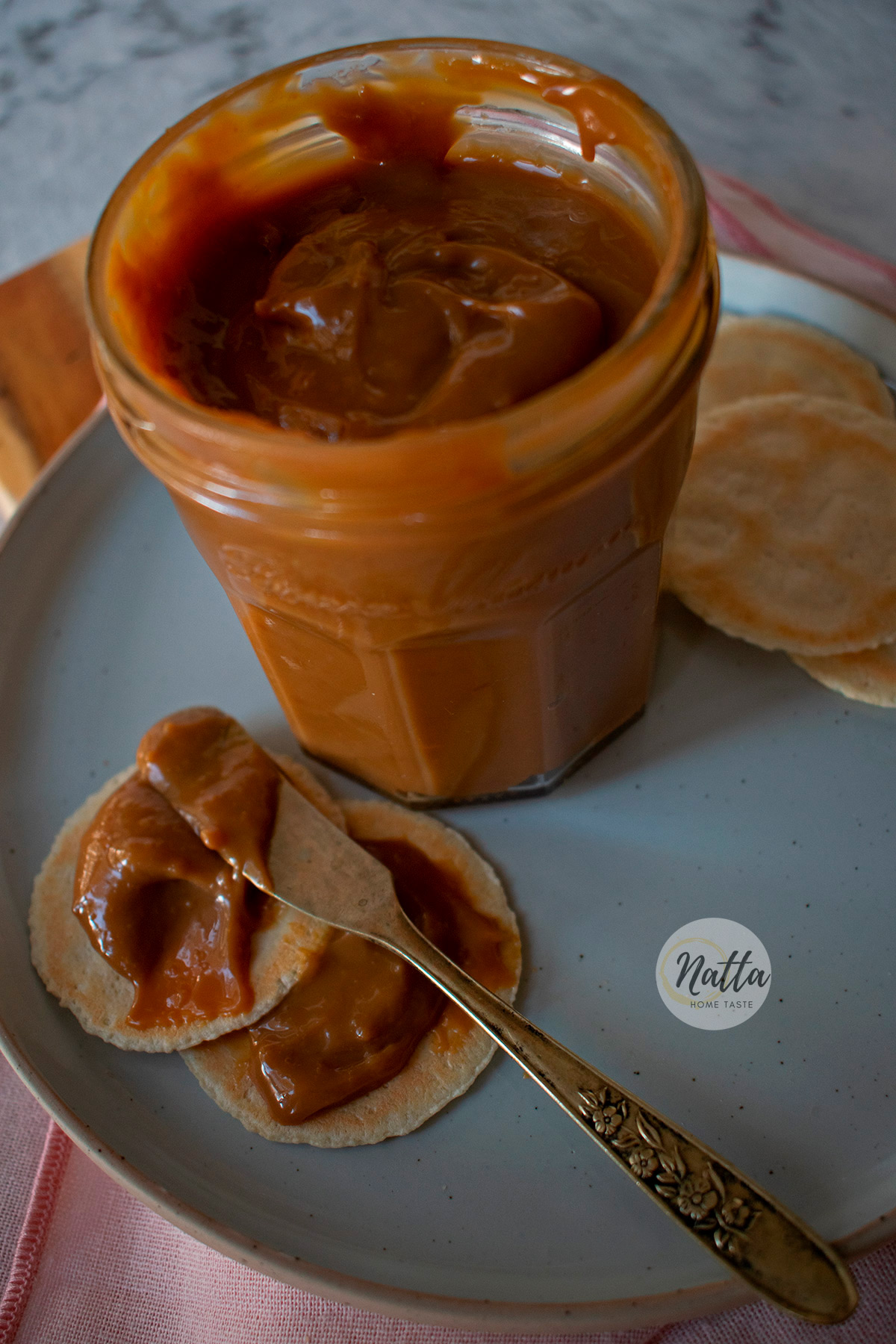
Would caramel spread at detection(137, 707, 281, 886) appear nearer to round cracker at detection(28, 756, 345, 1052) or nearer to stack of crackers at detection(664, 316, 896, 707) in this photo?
round cracker at detection(28, 756, 345, 1052)

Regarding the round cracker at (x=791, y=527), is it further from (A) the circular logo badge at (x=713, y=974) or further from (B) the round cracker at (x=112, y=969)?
(B) the round cracker at (x=112, y=969)

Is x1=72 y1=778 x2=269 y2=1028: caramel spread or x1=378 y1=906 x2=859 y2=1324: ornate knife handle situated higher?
x1=72 y1=778 x2=269 y2=1028: caramel spread

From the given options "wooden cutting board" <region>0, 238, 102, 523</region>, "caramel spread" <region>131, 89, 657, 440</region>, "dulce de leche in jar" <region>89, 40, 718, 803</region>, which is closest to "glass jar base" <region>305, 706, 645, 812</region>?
"dulce de leche in jar" <region>89, 40, 718, 803</region>

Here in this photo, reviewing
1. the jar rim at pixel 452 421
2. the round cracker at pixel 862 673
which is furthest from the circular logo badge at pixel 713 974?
the jar rim at pixel 452 421

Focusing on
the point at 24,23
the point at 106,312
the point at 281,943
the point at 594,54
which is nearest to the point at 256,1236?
the point at 281,943

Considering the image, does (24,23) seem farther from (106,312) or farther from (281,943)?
(281,943)

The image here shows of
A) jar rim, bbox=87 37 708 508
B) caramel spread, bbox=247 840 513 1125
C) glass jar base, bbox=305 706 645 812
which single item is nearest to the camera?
jar rim, bbox=87 37 708 508
